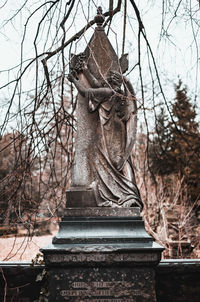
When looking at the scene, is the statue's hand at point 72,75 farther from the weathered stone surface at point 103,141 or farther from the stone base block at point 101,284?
the stone base block at point 101,284

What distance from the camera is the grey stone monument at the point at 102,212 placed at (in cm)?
Result: 344

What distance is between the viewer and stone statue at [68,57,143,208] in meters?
4.14

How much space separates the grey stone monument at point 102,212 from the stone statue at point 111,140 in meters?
0.01

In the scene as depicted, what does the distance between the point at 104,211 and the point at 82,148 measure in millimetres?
938

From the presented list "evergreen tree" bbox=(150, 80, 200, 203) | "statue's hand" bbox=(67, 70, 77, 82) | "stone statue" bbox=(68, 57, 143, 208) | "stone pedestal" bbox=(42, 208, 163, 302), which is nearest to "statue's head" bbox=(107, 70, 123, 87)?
"stone statue" bbox=(68, 57, 143, 208)

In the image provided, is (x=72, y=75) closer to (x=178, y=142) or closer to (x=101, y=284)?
(x=101, y=284)

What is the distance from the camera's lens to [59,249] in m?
3.40

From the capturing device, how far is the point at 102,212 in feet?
13.1

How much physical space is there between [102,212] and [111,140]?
1.01 metres

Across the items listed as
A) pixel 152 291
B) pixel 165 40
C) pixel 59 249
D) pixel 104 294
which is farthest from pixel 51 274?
pixel 165 40

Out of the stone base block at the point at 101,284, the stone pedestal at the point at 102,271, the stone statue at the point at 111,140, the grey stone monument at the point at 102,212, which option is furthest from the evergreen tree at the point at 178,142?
the stone base block at the point at 101,284

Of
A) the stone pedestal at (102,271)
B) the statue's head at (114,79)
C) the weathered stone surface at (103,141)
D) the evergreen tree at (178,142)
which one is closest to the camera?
the stone pedestal at (102,271)

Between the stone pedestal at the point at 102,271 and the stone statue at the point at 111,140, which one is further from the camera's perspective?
the stone statue at the point at 111,140

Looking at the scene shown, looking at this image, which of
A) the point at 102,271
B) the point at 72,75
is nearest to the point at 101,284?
the point at 102,271
